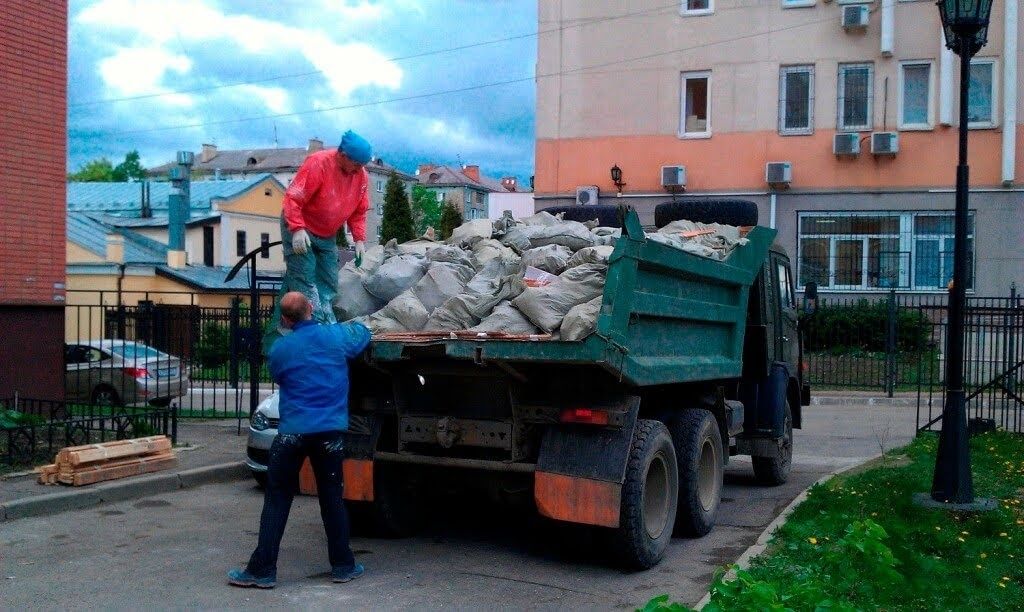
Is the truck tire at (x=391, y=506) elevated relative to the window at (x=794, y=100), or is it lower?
lower

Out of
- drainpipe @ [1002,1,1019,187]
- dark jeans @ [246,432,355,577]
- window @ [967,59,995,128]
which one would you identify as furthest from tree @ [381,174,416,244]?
dark jeans @ [246,432,355,577]

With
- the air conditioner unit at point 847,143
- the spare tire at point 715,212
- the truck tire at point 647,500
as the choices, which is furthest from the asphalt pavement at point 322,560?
the air conditioner unit at point 847,143

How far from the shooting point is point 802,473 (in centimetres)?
1171

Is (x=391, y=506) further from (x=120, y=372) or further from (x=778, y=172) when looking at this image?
(x=778, y=172)

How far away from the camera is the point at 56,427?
10898 mm

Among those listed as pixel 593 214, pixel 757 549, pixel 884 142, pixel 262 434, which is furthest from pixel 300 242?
pixel 884 142

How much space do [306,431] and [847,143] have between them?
21.2 m

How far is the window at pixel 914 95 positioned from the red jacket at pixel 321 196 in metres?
20.8

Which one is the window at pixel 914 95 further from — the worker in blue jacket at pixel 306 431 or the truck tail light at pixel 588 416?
the worker in blue jacket at pixel 306 431

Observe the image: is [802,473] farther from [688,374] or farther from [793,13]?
[793,13]

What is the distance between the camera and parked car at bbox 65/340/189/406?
1722 centimetres

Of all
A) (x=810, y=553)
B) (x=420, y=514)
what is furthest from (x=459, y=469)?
(x=810, y=553)

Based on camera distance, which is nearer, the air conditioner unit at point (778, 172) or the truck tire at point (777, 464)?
the truck tire at point (777, 464)

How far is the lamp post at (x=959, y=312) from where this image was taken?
8.30 meters
